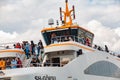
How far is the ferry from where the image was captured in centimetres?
1972

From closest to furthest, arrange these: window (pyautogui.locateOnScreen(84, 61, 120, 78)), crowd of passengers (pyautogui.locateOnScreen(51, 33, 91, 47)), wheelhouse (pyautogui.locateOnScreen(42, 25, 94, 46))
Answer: window (pyautogui.locateOnScreen(84, 61, 120, 78)) < crowd of passengers (pyautogui.locateOnScreen(51, 33, 91, 47)) < wheelhouse (pyautogui.locateOnScreen(42, 25, 94, 46))

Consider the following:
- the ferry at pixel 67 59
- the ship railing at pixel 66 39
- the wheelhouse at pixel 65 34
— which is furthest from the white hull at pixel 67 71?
the wheelhouse at pixel 65 34

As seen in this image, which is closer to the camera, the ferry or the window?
the ferry

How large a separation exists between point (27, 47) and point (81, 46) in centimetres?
354

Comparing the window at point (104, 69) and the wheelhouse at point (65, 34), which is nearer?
the window at point (104, 69)

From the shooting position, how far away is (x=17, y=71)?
19625 mm

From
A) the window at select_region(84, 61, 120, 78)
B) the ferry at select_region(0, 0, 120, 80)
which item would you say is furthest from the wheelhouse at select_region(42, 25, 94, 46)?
the window at select_region(84, 61, 120, 78)

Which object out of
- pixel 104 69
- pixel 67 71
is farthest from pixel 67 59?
pixel 104 69

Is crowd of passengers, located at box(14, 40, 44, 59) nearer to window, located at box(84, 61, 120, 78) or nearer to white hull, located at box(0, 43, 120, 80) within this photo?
white hull, located at box(0, 43, 120, 80)

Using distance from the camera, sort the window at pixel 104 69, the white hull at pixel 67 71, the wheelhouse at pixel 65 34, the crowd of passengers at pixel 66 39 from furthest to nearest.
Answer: the wheelhouse at pixel 65 34
the crowd of passengers at pixel 66 39
the window at pixel 104 69
the white hull at pixel 67 71

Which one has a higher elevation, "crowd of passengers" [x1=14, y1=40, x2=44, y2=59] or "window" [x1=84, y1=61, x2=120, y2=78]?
"crowd of passengers" [x1=14, y1=40, x2=44, y2=59]

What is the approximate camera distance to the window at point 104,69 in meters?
22.5

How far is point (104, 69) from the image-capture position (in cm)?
2411

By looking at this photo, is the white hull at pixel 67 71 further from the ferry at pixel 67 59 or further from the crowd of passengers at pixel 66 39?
the crowd of passengers at pixel 66 39
